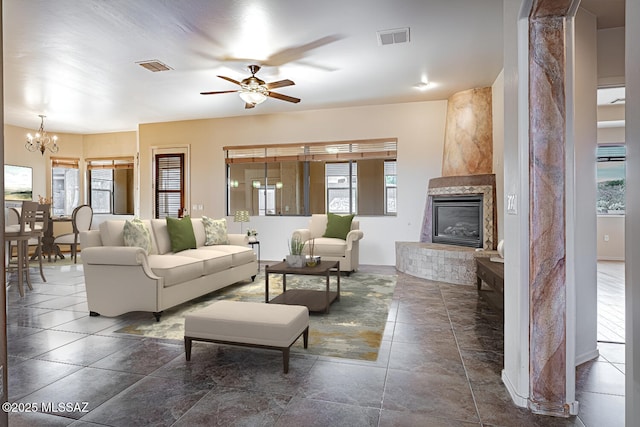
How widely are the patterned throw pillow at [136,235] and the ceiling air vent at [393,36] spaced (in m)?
3.29

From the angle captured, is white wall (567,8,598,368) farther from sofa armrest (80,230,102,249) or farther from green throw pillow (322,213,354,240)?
sofa armrest (80,230,102,249)

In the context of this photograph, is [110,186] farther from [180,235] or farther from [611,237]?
[611,237]

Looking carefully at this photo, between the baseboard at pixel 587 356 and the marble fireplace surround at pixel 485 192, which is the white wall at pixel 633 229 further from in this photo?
the marble fireplace surround at pixel 485 192

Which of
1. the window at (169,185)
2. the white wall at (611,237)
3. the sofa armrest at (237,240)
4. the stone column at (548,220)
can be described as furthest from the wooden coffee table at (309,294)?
the white wall at (611,237)

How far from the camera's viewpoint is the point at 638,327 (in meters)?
0.85

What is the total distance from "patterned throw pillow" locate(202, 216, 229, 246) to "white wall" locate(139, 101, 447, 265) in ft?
6.95

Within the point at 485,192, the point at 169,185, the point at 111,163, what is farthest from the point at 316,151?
the point at 111,163

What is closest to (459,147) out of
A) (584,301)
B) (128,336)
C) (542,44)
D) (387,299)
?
(387,299)

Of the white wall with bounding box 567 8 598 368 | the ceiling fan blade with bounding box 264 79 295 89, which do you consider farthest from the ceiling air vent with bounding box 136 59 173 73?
the white wall with bounding box 567 8 598 368

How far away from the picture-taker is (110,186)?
919 cm

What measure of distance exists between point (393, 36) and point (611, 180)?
22.2ft

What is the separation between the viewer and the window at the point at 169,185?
792 cm

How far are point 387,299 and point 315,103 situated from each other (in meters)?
3.90

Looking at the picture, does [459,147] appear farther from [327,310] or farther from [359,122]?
[327,310]
